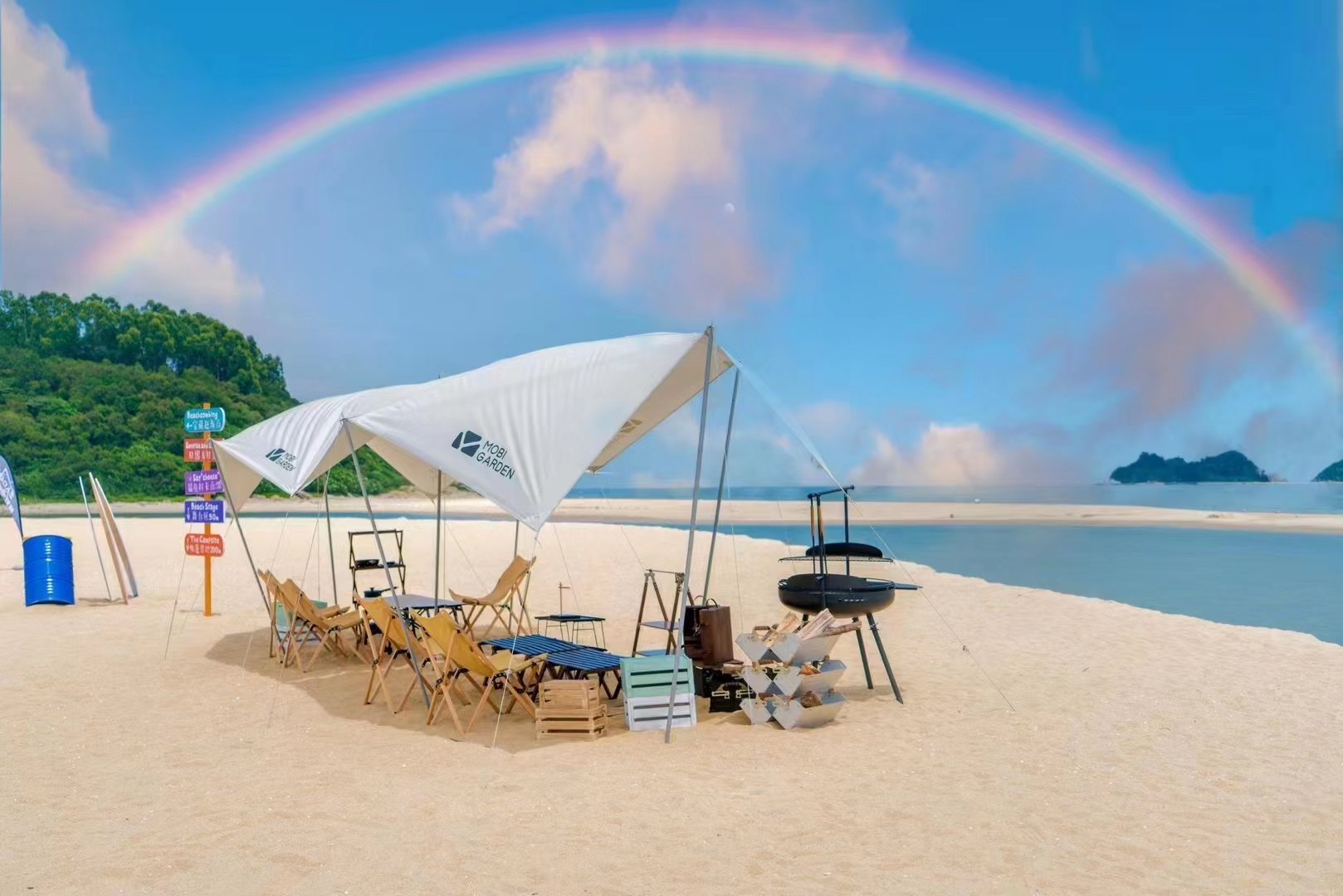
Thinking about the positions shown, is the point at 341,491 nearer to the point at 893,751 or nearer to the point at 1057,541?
the point at 1057,541

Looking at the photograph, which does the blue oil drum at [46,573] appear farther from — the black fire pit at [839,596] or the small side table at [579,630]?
the black fire pit at [839,596]

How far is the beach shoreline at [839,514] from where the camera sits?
45.3 m

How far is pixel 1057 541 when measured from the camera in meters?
34.7

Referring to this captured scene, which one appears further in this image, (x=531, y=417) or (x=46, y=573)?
(x=46, y=573)

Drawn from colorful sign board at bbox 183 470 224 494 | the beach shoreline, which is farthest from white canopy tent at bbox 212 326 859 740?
the beach shoreline

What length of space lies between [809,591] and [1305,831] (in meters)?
3.25

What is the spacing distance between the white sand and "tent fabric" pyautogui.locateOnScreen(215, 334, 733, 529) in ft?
5.49

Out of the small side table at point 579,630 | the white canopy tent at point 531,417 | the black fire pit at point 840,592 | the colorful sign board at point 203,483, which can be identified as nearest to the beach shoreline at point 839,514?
the colorful sign board at point 203,483

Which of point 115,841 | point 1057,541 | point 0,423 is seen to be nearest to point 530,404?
point 115,841

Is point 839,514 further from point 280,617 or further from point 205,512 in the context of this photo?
point 280,617

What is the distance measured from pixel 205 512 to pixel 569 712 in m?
7.89

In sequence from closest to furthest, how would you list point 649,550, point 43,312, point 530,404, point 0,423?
point 530,404 → point 649,550 → point 0,423 → point 43,312

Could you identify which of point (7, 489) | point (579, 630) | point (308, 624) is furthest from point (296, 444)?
point (7, 489)

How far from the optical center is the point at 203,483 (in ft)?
38.0
